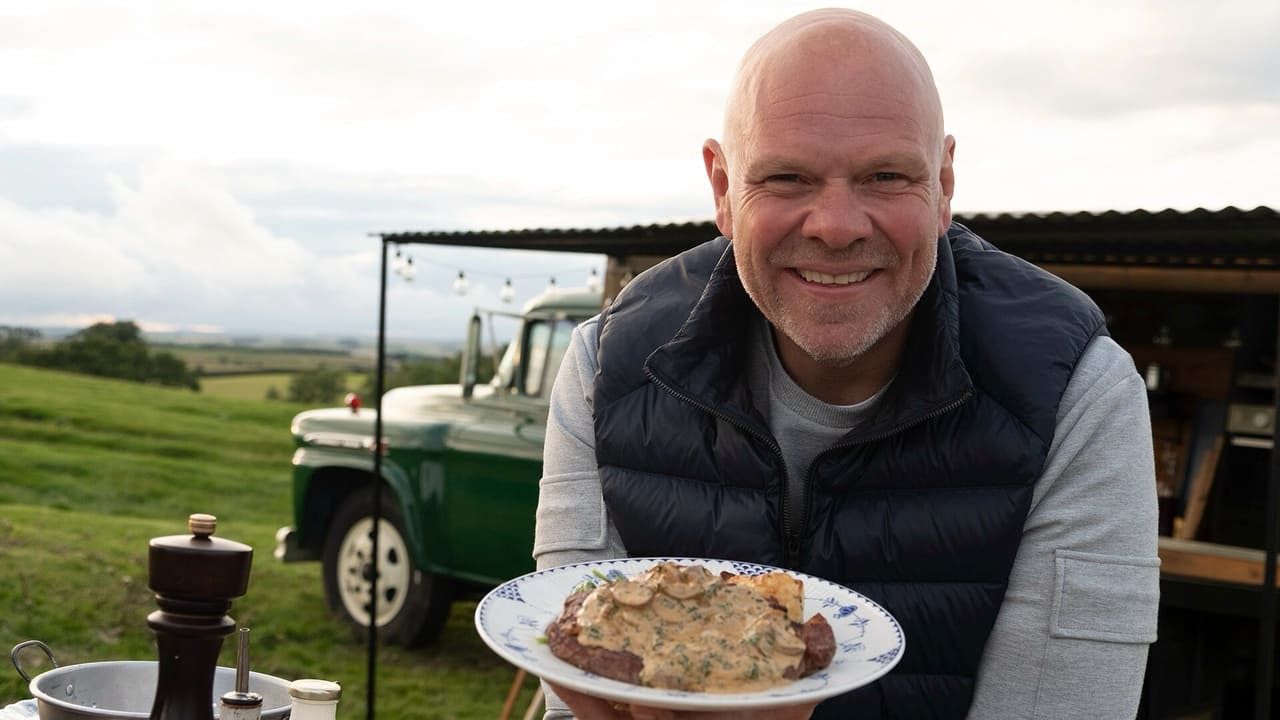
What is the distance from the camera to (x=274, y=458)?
A: 2162cm

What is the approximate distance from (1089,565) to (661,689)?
0.98m

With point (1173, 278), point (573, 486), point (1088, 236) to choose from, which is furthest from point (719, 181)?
point (1173, 278)

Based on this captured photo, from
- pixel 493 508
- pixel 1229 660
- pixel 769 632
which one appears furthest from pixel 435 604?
pixel 769 632

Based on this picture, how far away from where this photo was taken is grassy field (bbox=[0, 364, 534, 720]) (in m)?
9.37

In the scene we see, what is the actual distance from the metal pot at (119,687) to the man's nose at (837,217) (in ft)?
3.57

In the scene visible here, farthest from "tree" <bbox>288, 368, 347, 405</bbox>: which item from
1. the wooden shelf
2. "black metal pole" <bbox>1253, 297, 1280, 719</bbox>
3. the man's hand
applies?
the man's hand

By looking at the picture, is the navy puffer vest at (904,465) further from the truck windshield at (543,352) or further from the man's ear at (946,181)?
the truck windshield at (543,352)

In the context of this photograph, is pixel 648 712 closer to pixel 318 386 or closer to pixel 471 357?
pixel 471 357

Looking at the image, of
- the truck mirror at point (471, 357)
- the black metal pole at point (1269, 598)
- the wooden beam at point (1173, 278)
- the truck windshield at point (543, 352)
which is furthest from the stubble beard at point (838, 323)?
the truck windshield at point (543, 352)

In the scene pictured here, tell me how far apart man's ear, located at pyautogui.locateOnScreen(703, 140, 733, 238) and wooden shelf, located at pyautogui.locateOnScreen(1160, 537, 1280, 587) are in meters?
4.72

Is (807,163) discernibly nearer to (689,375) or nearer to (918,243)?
(918,243)

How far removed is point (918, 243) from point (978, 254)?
0.45 meters

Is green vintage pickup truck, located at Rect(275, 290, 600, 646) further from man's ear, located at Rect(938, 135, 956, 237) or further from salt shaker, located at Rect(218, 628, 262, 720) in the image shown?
salt shaker, located at Rect(218, 628, 262, 720)

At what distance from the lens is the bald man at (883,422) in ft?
6.66
